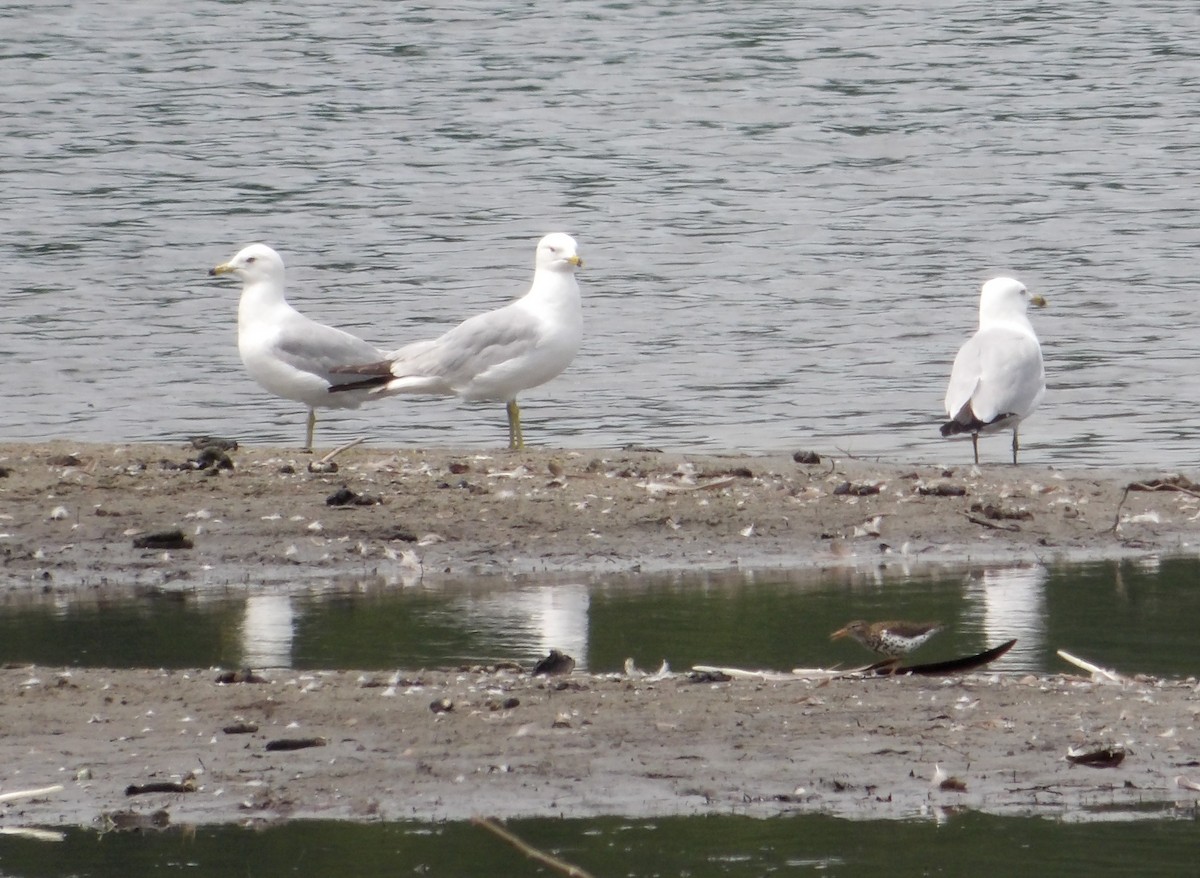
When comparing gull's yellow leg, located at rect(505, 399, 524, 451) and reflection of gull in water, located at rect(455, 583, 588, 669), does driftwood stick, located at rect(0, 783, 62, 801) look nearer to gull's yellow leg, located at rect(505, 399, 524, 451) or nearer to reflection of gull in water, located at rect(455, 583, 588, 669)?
reflection of gull in water, located at rect(455, 583, 588, 669)

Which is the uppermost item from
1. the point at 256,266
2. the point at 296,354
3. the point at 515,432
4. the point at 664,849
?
the point at 256,266

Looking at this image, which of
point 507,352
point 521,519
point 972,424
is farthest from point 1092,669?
point 507,352

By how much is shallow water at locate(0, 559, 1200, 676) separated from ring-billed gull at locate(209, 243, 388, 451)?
351 cm

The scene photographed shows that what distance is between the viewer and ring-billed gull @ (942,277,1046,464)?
11617mm

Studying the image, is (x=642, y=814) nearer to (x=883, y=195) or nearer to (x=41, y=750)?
(x=41, y=750)

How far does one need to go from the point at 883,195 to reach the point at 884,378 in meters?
8.83

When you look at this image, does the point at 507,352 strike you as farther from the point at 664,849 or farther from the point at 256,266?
the point at 664,849

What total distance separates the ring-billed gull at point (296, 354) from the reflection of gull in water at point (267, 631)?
3598 mm

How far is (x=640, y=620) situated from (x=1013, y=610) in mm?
1377

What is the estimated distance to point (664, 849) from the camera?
542 centimetres

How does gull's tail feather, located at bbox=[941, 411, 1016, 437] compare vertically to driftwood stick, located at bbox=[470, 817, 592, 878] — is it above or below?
above

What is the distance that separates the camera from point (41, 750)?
6199mm

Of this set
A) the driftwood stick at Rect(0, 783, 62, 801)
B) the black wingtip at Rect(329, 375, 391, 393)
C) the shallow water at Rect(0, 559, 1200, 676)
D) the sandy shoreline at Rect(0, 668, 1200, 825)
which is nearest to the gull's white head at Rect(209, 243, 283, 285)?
the black wingtip at Rect(329, 375, 391, 393)

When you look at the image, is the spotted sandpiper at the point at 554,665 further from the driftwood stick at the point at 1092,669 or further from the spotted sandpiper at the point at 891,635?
the driftwood stick at the point at 1092,669
